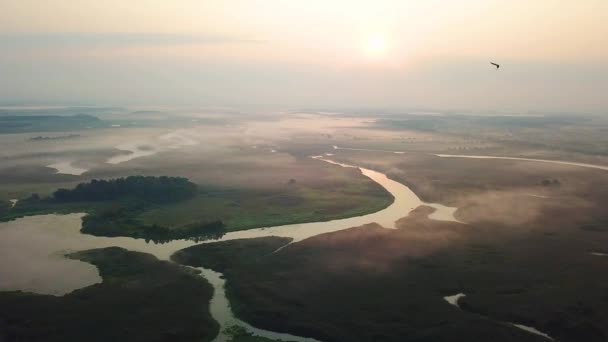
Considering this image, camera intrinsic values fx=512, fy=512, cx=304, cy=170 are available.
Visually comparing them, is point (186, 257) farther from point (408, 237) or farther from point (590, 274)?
point (590, 274)

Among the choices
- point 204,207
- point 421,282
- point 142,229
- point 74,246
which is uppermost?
point 421,282

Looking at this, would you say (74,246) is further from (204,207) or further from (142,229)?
(204,207)

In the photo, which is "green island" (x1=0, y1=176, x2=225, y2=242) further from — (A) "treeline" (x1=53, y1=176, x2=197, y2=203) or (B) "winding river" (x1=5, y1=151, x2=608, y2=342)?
(B) "winding river" (x1=5, y1=151, x2=608, y2=342)

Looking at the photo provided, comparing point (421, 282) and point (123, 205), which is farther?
point (123, 205)

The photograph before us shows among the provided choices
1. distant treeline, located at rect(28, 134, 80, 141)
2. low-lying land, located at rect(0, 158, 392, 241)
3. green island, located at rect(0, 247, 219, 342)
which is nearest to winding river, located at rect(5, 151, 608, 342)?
green island, located at rect(0, 247, 219, 342)

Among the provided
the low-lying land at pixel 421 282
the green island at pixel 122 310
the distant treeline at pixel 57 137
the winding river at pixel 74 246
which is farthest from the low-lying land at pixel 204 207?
the distant treeline at pixel 57 137

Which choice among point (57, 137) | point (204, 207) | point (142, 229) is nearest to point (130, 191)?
point (204, 207)

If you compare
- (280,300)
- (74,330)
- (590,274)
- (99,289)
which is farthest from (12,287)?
(590,274)
